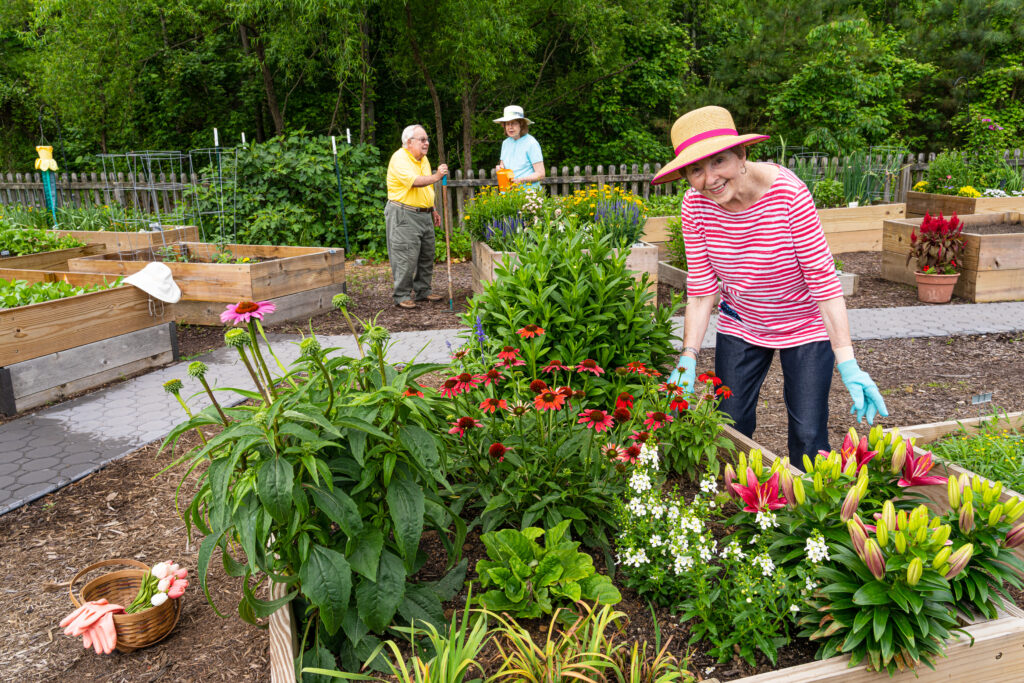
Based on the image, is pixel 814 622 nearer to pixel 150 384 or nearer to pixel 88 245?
pixel 150 384

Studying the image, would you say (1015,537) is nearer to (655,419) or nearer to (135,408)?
(655,419)

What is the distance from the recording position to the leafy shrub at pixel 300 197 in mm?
10625

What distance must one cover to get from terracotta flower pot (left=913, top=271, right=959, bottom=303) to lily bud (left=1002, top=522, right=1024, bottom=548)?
597cm

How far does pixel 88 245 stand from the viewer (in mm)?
8508

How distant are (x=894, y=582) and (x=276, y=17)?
15.0 m

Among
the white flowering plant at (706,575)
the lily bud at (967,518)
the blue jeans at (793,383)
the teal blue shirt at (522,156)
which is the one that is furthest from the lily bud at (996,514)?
the teal blue shirt at (522,156)

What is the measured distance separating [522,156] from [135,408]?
481cm

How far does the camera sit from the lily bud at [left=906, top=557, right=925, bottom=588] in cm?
183

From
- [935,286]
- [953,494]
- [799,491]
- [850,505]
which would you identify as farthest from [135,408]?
[935,286]

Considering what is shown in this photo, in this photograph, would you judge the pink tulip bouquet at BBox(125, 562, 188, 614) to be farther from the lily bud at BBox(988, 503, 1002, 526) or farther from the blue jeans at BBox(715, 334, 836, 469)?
the lily bud at BBox(988, 503, 1002, 526)

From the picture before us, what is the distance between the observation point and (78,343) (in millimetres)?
5324

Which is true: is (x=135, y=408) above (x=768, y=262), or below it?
below

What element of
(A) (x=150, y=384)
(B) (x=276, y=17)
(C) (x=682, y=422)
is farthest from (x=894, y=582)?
(B) (x=276, y=17)

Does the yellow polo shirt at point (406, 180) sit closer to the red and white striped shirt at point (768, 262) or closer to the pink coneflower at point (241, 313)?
the red and white striped shirt at point (768, 262)
